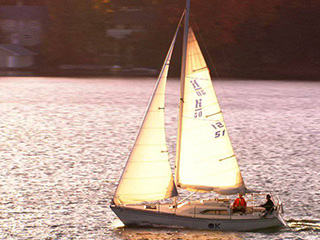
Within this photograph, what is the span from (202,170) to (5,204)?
18140 millimetres

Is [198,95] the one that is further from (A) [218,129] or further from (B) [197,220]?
(B) [197,220]

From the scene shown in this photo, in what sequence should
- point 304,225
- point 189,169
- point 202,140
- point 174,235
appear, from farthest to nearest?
point 304,225 → point 174,235 → point 189,169 → point 202,140

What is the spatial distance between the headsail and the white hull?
84cm

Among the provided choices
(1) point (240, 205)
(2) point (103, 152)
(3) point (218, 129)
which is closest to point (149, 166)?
(3) point (218, 129)

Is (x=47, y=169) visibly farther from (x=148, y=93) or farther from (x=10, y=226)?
(x=148, y=93)

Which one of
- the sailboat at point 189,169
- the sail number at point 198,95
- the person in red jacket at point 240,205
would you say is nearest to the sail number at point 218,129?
the sailboat at point 189,169

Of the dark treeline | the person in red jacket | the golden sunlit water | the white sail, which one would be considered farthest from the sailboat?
the dark treeline

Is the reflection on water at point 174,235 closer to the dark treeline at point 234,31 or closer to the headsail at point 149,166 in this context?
the headsail at point 149,166

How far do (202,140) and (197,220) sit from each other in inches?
179

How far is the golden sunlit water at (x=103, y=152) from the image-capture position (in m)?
44.9

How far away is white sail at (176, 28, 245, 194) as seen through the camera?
37.1 meters

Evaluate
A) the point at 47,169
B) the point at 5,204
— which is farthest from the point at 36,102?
the point at 5,204

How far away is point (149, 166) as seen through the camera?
38438mm

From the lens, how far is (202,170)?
39375 mm
